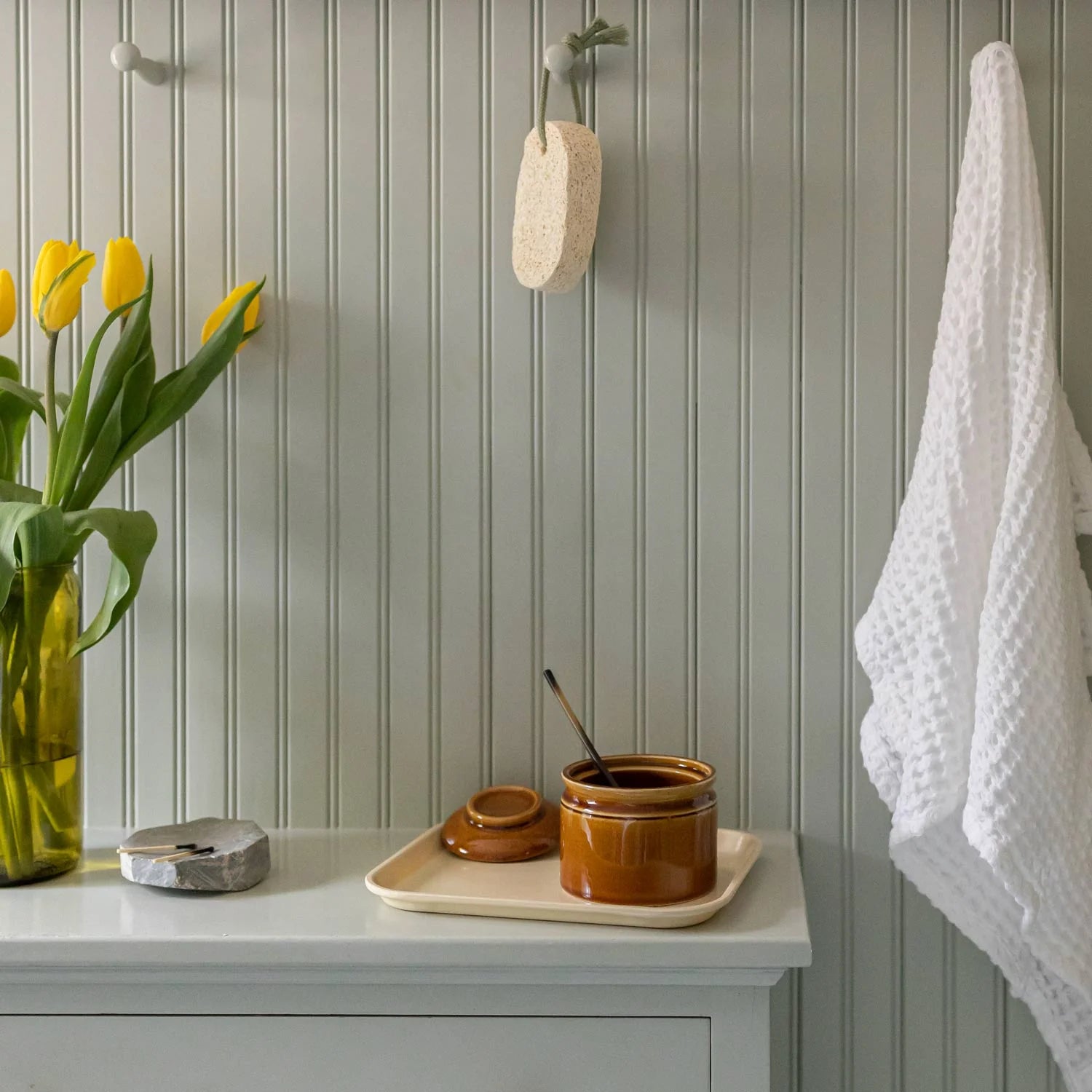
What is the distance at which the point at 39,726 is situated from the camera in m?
0.87

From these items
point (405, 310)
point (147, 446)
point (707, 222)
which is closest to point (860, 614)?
point (707, 222)

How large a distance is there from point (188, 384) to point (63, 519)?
0.51 ft

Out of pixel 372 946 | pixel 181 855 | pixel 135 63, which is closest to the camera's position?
pixel 372 946

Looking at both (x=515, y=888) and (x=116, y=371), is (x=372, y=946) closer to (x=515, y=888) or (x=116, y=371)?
(x=515, y=888)

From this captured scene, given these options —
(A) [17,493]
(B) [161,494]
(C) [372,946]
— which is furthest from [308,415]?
(C) [372,946]

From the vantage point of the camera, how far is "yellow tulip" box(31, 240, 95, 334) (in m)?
0.89

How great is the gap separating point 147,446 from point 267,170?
28 cm

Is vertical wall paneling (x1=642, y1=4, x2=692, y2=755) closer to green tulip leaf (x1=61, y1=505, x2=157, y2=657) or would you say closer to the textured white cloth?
the textured white cloth

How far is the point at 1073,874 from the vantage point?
81cm

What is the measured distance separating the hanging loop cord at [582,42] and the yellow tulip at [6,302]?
0.46 metres

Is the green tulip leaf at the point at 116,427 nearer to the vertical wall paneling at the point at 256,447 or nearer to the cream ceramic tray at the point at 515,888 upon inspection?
the vertical wall paneling at the point at 256,447

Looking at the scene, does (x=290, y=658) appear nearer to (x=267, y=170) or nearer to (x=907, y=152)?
(x=267, y=170)

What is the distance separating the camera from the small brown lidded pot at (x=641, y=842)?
0.78 meters

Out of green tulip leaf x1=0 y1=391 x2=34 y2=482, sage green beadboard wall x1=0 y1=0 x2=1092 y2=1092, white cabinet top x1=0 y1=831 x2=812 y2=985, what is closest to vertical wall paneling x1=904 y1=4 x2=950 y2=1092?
sage green beadboard wall x1=0 y1=0 x2=1092 y2=1092
